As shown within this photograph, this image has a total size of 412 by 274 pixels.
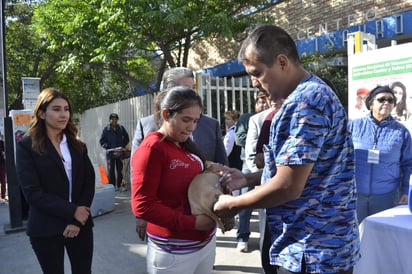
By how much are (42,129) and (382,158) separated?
9.33 ft

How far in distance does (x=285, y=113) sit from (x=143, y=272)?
3202mm

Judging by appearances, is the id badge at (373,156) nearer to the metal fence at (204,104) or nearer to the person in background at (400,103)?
the person in background at (400,103)

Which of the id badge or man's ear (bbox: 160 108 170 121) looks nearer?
man's ear (bbox: 160 108 170 121)

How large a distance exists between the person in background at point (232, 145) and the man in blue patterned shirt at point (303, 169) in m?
4.00

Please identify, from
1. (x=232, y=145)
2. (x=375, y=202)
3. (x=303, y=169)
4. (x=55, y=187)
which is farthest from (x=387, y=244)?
(x=232, y=145)

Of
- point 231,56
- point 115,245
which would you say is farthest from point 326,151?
point 231,56

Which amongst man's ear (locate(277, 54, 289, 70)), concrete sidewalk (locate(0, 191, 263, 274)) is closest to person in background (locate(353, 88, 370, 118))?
concrete sidewalk (locate(0, 191, 263, 274))

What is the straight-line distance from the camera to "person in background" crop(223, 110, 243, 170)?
18.5 feet

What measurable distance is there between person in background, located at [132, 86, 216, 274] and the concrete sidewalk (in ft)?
7.30

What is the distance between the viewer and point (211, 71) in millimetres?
13062

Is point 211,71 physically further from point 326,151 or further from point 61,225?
point 326,151

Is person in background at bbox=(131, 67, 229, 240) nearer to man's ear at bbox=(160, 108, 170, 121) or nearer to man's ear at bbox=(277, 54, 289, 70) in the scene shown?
man's ear at bbox=(160, 108, 170, 121)

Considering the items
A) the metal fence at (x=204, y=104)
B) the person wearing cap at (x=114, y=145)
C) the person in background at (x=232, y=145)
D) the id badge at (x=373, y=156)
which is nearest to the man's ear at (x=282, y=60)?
the id badge at (x=373, y=156)

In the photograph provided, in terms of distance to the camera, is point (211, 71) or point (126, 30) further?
point (211, 71)
